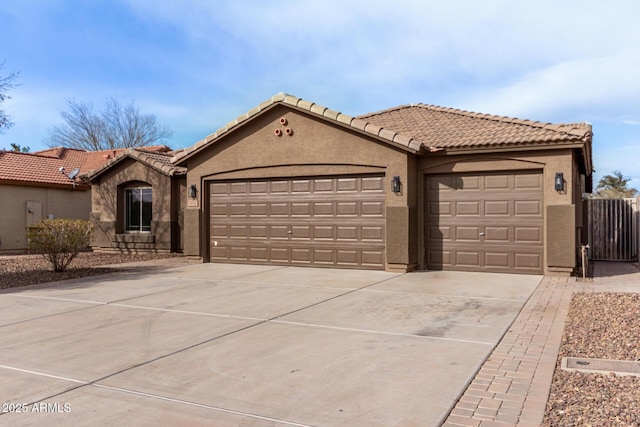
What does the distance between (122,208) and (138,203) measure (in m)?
0.87

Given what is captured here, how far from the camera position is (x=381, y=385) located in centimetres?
485

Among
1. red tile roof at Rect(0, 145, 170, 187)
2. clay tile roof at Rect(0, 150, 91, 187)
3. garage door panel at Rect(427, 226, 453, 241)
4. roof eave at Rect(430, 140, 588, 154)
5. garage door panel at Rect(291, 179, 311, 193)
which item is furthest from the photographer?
red tile roof at Rect(0, 145, 170, 187)

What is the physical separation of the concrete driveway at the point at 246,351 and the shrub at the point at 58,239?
2.45 metres

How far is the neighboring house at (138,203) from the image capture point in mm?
18938

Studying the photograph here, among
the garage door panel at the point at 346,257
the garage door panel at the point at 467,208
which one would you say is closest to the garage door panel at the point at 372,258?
the garage door panel at the point at 346,257

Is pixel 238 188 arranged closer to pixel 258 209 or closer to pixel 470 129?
pixel 258 209

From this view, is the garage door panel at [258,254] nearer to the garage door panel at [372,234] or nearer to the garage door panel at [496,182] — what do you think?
the garage door panel at [372,234]

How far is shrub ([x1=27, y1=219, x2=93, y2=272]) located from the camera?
1309 centimetres

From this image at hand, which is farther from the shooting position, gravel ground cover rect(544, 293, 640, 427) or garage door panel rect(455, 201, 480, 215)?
garage door panel rect(455, 201, 480, 215)

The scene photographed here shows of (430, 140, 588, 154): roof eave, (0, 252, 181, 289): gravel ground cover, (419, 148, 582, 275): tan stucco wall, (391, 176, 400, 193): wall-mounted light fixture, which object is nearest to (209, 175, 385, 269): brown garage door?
(391, 176, 400, 193): wall-mounted light fixture

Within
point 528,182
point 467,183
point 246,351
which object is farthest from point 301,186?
point 246,351

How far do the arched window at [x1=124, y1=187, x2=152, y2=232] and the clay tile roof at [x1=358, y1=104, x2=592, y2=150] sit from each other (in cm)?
914

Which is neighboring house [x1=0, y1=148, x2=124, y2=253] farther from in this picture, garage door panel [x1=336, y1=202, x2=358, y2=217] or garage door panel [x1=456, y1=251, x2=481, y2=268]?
garage door panel [x1=456, y1=251, x2=481, y2=268]

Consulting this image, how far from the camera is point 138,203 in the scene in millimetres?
20266
